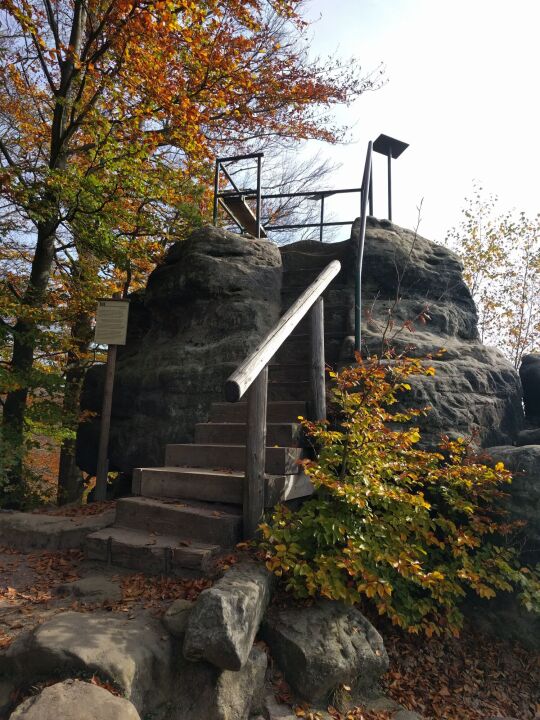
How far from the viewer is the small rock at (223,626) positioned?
240 cm

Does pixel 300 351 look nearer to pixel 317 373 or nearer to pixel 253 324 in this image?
pixel 253 324

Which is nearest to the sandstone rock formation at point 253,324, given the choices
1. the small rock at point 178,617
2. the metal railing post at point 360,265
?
the metal railing post at point 360,265

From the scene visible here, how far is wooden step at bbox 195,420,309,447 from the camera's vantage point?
4281mm

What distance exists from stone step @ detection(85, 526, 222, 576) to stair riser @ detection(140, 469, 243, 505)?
1.27 ft

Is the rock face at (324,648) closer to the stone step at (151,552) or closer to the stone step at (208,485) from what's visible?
the stone step at (151,552)

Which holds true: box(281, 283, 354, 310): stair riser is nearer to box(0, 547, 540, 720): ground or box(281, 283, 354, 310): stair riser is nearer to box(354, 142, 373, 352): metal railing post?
box(354, 142, 373, 352): metal railing post

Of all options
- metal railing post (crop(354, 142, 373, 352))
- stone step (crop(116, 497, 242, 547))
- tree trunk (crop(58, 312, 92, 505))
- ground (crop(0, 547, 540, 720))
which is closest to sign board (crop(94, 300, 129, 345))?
tree trunk (crop(58, 312, 92, 505))

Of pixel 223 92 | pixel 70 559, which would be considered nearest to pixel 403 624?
pixel 70 559

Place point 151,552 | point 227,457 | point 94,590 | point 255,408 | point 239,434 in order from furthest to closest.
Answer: point 239,434 → point 227,457 → point 255,408 → point 151,552 → point 94,590

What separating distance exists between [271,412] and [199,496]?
4.18 feet

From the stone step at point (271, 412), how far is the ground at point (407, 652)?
186 centimetres

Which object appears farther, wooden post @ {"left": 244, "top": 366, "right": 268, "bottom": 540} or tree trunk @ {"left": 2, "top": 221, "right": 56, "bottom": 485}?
tree trunk @ {"left": 2, "top": 221, "right": 56, "bottom": 485}

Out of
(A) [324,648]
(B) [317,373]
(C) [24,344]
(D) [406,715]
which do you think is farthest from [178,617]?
(C) [24,344]

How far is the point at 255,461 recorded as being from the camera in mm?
3557
